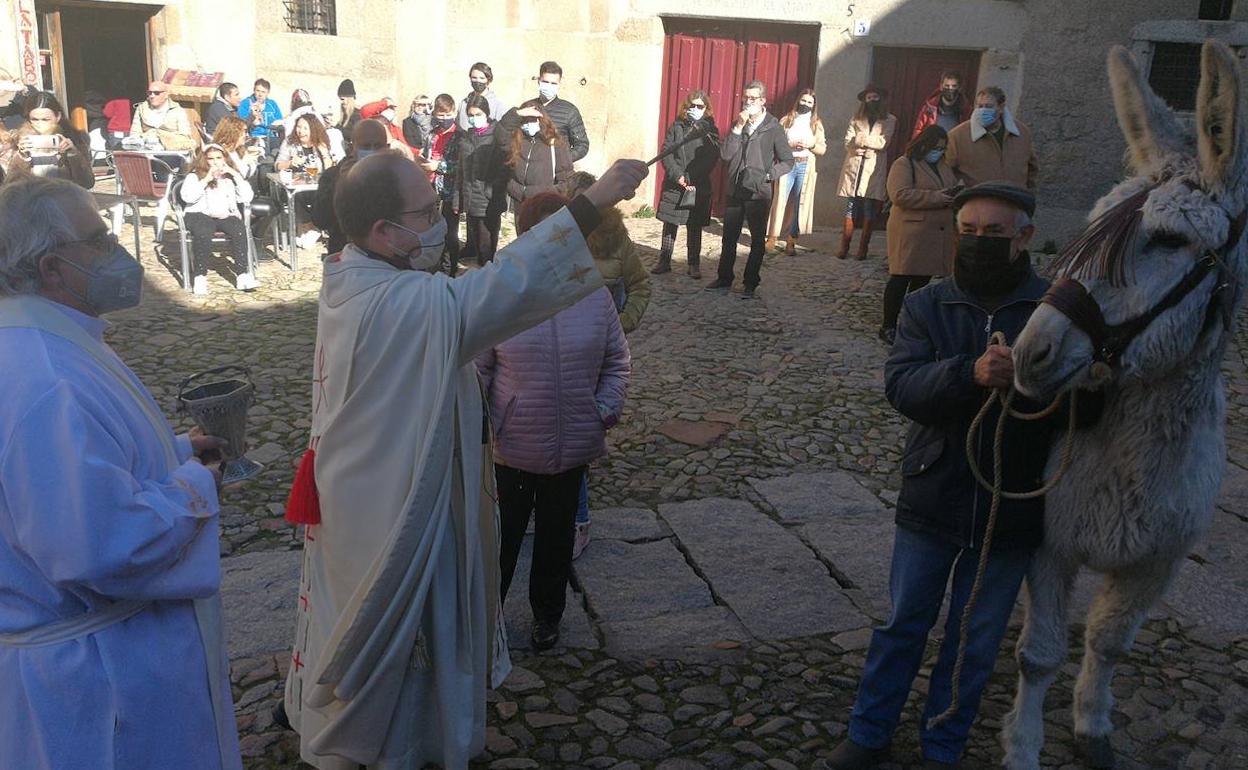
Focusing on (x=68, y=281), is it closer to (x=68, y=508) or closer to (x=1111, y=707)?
(x=68, y=508)

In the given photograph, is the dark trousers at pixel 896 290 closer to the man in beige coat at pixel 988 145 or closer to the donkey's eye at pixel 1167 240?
the man in beige coat at pixel 988 145

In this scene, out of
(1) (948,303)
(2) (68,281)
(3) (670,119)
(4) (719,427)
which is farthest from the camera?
(3) (670,119)

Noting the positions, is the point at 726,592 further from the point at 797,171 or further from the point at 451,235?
the point at 797,171

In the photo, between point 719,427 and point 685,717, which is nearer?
point 685,717

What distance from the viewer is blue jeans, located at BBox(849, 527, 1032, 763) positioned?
3.10m

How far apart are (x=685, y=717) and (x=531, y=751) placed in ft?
1.88

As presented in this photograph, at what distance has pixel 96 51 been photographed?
18.3 meters

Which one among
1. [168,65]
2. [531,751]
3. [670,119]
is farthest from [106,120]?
[531,751]

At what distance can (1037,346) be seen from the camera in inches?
99.4

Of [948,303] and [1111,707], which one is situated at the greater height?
[948,303]

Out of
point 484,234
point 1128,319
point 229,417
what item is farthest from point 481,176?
point 1128,319

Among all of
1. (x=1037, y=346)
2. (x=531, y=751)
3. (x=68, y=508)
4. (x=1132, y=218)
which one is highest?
(x=1132, y=218)

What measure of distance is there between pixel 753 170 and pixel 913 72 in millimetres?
5366

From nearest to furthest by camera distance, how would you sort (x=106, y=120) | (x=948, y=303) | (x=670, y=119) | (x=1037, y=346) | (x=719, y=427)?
1. (x=1037, y=346)
2. (x=948, y=303)
3. (x=719, y=427)
4. (x=670, y=119)
5. (x=106, y=120)
